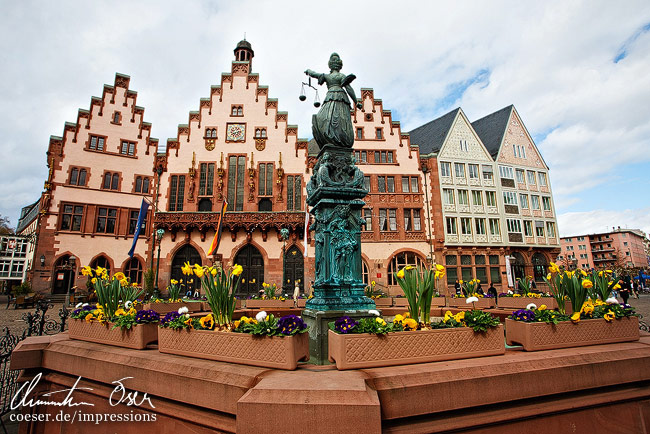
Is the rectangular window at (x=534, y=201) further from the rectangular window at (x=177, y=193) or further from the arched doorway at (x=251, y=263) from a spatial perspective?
the rectangular window at (x=177, y=193)

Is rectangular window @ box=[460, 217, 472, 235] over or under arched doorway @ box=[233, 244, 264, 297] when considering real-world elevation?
over

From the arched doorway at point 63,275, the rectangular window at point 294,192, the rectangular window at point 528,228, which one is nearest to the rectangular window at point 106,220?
the arched doorway at point 63,275

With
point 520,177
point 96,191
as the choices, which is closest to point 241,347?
point 96,191

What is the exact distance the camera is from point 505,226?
1325 inches

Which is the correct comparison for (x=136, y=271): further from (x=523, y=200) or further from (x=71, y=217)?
(x=523, y=200)

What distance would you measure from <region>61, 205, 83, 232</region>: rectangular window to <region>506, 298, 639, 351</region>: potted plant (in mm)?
34378

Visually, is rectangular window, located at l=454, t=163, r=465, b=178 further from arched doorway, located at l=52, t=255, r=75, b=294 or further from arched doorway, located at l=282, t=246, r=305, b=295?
arched doorway, located at l=52, t=255, r=75, b=294

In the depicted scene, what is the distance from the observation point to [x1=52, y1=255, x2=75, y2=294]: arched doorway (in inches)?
1089

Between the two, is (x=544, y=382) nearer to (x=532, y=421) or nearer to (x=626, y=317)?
→ (x=532, y=421)

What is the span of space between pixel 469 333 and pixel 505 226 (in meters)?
33.9

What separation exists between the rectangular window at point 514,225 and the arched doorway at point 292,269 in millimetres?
21496

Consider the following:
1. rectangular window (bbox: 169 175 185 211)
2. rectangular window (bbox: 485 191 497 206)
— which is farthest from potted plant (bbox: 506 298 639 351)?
rectangular window (bbox: 485 191 497 206)

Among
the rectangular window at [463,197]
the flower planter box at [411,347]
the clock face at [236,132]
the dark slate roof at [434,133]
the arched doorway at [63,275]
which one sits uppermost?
the dark slate roof at [434,133]

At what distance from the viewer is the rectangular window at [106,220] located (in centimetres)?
2967
